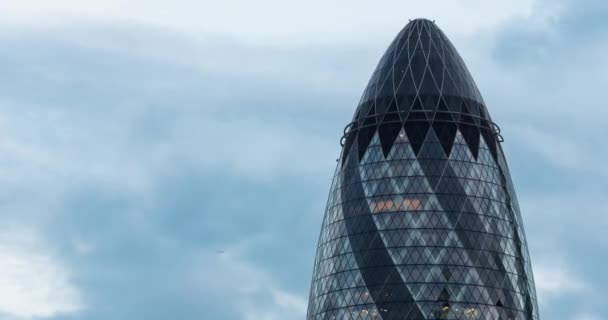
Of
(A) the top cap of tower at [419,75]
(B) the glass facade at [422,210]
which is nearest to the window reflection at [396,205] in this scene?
(B) the glass facade at [422,210]

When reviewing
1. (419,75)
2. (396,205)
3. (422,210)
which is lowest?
(422,210)

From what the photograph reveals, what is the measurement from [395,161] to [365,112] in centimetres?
760

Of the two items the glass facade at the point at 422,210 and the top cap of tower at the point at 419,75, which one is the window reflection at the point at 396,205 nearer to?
the glass facade at the point at 422,210

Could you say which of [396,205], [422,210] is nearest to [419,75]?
[396,205]

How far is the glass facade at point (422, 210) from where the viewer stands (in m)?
114

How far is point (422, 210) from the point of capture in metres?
117

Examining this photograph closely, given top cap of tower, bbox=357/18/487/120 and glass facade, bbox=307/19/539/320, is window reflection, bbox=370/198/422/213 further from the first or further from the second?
top cap of tower, bbox=357/18/487/120

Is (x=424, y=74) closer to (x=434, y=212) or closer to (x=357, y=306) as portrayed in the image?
(x=434, y=212)

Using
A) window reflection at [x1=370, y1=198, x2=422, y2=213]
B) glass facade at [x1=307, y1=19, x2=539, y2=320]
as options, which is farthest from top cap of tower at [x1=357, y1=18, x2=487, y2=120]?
window reflection at [x1=370, y1=198, x2=422, y2=213]

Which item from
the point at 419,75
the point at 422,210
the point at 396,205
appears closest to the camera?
the point at 422,210

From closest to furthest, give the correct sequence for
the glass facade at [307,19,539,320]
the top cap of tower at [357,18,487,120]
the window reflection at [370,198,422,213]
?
1. the glass facade at [307,19,539,320]
2. the window reflection at [370,198,422,213]
3. the top cap of tower at [357,18,487,120]

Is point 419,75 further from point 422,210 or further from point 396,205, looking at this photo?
point 422,210

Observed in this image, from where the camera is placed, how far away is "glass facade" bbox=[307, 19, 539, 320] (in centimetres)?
11412

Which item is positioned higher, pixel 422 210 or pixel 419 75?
pixel 419 75
